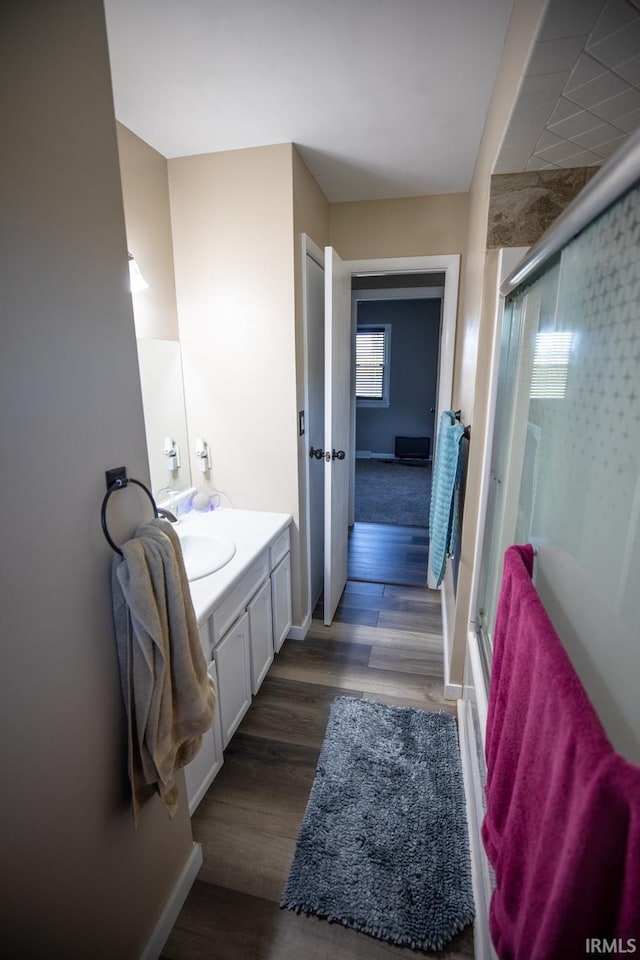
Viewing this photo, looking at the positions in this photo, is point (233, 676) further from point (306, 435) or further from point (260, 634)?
point (306, 435)

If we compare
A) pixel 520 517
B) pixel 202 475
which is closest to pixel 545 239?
pixel 520 517

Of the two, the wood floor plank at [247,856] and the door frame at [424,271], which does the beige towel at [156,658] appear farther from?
the door frame at [424,271]

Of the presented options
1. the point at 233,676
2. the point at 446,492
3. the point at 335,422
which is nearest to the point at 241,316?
the point at 335,422

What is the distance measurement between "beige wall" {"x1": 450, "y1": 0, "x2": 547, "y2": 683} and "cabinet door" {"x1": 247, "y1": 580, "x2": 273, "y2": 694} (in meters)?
0.89

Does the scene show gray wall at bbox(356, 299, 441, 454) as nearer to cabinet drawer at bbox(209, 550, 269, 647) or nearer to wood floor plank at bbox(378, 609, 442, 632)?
wood floor plank at bbox(378, 609, 442, 632)

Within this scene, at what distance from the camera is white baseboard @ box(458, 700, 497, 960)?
1097 millimetres

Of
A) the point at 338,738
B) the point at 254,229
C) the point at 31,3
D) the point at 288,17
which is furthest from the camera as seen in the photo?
the point at 254,229

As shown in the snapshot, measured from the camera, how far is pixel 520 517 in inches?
48.7

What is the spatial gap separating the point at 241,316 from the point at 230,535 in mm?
1054

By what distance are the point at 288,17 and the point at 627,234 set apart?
116cm

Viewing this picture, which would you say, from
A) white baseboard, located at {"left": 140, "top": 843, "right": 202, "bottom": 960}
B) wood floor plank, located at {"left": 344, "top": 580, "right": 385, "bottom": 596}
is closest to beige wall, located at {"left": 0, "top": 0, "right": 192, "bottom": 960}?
white baseboard, located at {"left": 140, "top": 843, "right": 202, "bottom": 960}

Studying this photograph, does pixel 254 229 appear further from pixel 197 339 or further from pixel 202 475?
pixel 202 475

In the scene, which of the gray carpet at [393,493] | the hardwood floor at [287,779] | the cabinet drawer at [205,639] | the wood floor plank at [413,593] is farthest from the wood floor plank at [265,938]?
the gray carpet at [393,493]

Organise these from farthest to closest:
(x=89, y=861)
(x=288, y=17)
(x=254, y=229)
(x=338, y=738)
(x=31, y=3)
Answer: (x=254, y=229) → (x=338, y=738) → (x=288, y=17) → (x=89, y=861) → (x=31, y=3)
